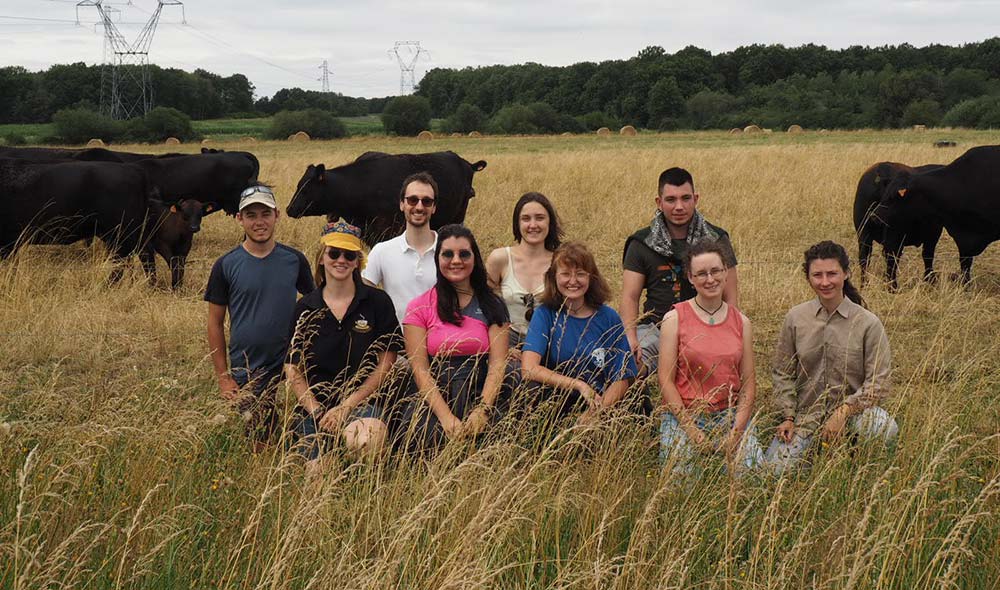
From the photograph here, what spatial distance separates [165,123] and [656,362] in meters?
51.4

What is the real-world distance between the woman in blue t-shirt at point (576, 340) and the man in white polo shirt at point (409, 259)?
1107mm

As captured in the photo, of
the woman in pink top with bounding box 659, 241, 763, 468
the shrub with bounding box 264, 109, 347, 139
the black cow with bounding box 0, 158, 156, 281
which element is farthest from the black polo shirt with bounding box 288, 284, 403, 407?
the shrub with bounding box 264, 109, 347, 139

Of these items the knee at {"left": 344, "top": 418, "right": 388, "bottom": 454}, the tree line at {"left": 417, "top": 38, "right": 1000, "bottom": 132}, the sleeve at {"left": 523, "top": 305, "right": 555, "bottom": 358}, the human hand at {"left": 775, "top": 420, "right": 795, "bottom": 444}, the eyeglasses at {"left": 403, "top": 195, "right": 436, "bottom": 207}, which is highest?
the tree line at {"left": 417, "top": 38, "right": 1000, "bottom": 132}

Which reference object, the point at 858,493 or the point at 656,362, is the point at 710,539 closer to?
the point at 858,493

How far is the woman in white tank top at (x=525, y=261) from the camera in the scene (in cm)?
568

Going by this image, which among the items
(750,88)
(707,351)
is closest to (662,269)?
(707,351)

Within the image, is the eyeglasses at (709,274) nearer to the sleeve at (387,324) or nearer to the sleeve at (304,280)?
the sleeve at (387,324)

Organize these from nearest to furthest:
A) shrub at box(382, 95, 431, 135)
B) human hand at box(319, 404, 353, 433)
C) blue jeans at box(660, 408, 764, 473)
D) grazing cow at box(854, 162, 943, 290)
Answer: blue jeans at box(660, 408, 764, 473) < human hand at box(319, 404, 353, 433) < grazing cow at box(854, 162, 943, 290) < shrub at box(382, 95, 431, 135)

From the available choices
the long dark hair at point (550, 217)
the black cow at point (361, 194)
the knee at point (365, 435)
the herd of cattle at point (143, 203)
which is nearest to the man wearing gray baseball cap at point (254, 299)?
the knee at point (365, 435)

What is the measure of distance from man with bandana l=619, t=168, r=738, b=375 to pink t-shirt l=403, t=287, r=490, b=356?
107 centimetres

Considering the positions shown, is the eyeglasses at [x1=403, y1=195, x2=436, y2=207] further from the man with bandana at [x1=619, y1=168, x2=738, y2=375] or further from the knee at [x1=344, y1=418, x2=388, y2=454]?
the knee at [x1=344, y1=418, x2=388, y2=454]

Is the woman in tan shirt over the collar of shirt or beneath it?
beneath

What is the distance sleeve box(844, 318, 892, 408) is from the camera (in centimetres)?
475

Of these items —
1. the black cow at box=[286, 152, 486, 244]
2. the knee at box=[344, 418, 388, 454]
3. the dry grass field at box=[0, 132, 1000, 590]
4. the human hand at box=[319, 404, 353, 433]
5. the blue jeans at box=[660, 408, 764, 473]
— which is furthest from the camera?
the black cow at box=[286, 152, 486, 244]
